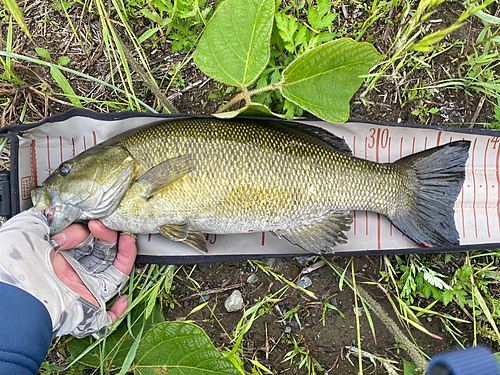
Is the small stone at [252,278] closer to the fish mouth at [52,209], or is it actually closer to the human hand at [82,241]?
the human hand at [82,241]

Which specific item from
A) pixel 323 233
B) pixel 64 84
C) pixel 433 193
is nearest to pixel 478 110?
pixel 433 193

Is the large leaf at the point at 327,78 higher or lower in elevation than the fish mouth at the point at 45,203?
higher

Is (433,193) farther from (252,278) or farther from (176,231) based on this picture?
(176,231)

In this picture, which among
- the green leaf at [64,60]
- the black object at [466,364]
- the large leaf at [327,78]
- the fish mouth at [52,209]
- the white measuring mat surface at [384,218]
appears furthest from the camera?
the green leaf at [64,60]

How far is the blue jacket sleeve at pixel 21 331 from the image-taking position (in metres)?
1.60

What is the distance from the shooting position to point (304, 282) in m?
2.50

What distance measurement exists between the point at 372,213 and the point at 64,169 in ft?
6.86

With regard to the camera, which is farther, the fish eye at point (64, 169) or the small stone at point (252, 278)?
the small stone at point (252, 278)

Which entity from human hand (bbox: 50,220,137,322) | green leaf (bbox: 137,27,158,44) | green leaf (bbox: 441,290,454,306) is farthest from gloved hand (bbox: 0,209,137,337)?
green leaf (bbox: 441,290,454,306)

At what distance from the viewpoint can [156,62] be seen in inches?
101

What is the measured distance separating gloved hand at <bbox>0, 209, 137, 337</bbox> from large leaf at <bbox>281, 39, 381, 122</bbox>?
4.86ft

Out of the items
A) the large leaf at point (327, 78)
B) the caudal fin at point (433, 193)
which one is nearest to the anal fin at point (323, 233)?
the caudal fin at point (433, 193)

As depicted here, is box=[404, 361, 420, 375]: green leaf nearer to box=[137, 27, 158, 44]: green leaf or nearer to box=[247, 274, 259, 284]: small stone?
box=[247, 274, 259, 284]: small stone

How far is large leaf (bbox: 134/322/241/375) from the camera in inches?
74.5
